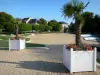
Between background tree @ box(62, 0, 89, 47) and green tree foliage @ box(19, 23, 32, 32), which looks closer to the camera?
background tree @ box(62, 0, 89, 47)

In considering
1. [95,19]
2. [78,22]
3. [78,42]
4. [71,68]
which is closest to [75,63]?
[71,68]

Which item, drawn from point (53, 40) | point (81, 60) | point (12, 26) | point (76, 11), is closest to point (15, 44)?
point (76, 11)

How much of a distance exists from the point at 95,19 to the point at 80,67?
145ft

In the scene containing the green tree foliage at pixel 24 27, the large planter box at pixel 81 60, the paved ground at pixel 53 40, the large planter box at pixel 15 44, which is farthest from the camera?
the green tree foliage at pixel 24 27

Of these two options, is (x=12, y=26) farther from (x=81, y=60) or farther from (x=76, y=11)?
(x=81, y=60)

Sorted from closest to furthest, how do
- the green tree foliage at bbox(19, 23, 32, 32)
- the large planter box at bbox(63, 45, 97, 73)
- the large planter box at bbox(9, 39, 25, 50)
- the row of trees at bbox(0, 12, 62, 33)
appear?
the large planter box at bbox(63, 45, 97, 73) < the large planter box at bbox(9, 39, 25, 50) < the row of trees at bbox(0, 12, 62, 33) < the green tree foliage at bbox(19, 23, 32, 32)

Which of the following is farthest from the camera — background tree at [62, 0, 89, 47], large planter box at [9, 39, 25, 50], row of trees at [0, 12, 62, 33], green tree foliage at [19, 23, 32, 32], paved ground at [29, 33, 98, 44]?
green tree foliage at [19, 23, 32, 32]

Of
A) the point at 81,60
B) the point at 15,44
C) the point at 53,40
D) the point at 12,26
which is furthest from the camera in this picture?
the point at 12,26

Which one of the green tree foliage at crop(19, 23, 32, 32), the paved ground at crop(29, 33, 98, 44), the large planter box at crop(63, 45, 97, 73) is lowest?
the paved ground at crop(29, 33, 98, 44)

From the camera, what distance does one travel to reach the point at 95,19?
51.1 m

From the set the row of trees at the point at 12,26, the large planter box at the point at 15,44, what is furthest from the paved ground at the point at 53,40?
the row of trees at the point at 12,26

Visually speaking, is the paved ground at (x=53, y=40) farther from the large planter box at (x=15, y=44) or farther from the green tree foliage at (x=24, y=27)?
the green tree foliage at (x=24, y=27)

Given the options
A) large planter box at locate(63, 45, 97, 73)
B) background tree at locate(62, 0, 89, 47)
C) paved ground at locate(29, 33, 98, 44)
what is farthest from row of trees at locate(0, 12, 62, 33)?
large planter box at locate(63, 45, 97, 73)

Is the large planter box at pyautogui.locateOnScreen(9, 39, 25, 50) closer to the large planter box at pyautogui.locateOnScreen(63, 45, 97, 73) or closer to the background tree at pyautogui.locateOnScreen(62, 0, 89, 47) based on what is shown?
the background tree at pyautogui.locateOnScreen(62, 0, 89, 47)
